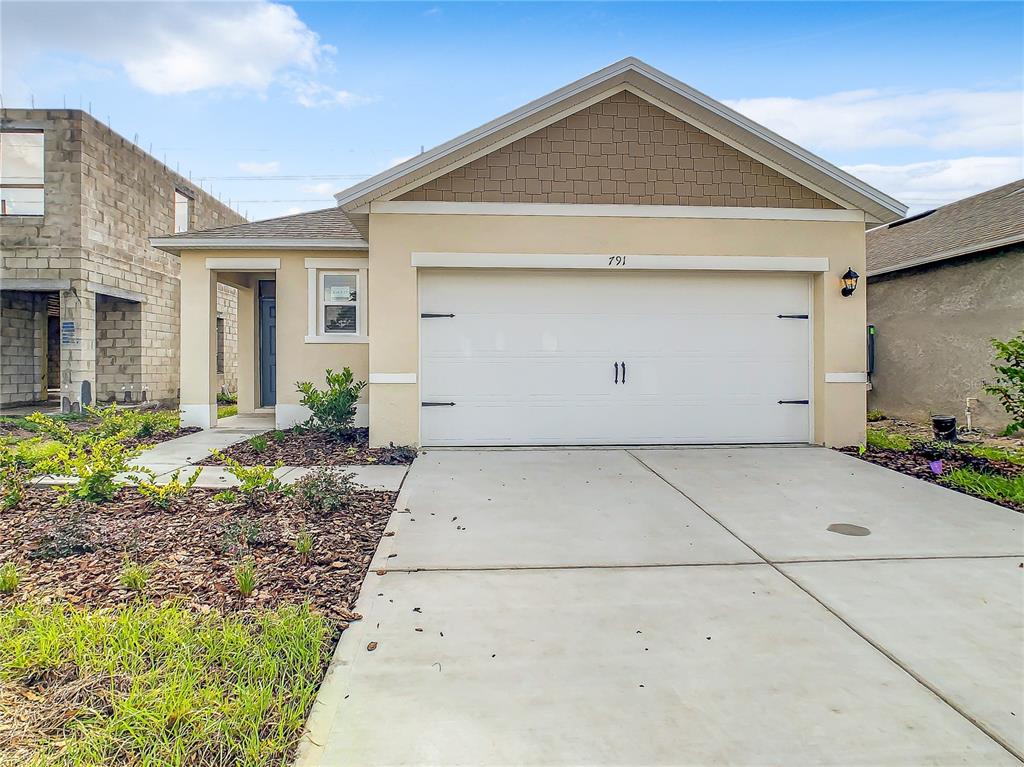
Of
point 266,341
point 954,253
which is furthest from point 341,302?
point 954,253

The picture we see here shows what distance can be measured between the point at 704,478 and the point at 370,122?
46.8 feet

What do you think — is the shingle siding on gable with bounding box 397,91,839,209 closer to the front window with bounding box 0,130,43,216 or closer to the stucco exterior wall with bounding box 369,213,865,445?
the stucco exterior wall with bounding box 369,213,865,445

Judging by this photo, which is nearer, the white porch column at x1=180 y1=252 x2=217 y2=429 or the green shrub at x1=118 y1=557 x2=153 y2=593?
the green shrub at x1=118 y1=557 x2=153 y2=593

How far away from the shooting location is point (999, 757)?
1.98m

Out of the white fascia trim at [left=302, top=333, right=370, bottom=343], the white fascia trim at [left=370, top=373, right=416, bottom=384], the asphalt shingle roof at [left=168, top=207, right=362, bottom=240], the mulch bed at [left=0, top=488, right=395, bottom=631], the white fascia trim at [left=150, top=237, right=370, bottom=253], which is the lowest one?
the mulch bed at [left=0, top=488, right=395, bottom=631]

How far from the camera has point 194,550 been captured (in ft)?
12.2

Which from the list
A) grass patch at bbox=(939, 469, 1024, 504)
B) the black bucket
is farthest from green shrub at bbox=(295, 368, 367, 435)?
the black bucket

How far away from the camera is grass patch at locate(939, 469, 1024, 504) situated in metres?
5.29

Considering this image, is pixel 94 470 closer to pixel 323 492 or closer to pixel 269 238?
pixel 323 492

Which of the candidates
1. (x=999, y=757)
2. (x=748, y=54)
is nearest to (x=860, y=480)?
(x=999, y=757)

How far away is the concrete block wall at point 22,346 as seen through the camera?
1260 cm

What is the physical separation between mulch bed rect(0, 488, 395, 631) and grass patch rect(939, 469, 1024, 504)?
5.50 metres

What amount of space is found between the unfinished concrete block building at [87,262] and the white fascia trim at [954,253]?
15368 mm

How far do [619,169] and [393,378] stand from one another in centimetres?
392
